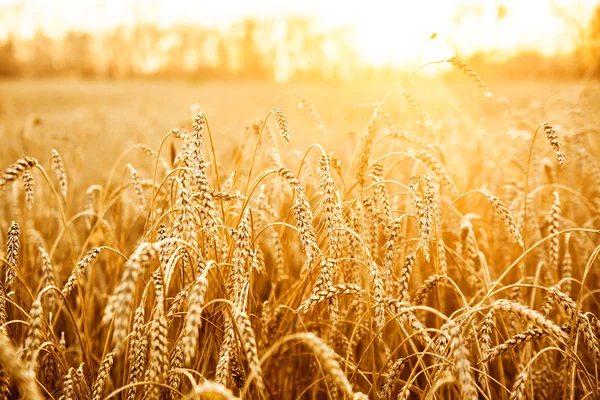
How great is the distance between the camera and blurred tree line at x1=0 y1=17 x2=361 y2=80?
150 ft

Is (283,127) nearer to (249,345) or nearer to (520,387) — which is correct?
(249,345)

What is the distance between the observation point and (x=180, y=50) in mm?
50281

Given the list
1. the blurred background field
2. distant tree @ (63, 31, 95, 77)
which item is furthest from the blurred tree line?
the blurred background field

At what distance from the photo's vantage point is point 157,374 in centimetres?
109

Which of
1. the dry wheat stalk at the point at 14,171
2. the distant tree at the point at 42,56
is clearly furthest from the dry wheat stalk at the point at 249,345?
the distant tree at the point at 42,56

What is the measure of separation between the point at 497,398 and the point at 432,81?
1495cm

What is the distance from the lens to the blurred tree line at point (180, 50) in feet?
150

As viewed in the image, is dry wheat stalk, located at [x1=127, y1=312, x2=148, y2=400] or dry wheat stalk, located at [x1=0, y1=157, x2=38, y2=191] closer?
dry wheat stalk, located at [x1=0, y1=157, x2=38, y2=191]

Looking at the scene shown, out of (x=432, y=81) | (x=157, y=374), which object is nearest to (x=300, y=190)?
(x=157, y=374)

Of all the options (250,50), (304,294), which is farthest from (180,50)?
(304,294)

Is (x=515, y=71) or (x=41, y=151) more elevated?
(x=515, y=71)

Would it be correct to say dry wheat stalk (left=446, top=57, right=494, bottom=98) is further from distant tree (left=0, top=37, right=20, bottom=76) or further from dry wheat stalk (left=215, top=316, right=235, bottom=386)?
distant tree (left=0, top=37, right=20, bottom=76)

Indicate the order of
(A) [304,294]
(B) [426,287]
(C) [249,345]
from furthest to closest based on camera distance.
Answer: (A) [304,294], (B) [426,287], (C) [249,345]

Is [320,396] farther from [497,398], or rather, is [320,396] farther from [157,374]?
[157,374]
